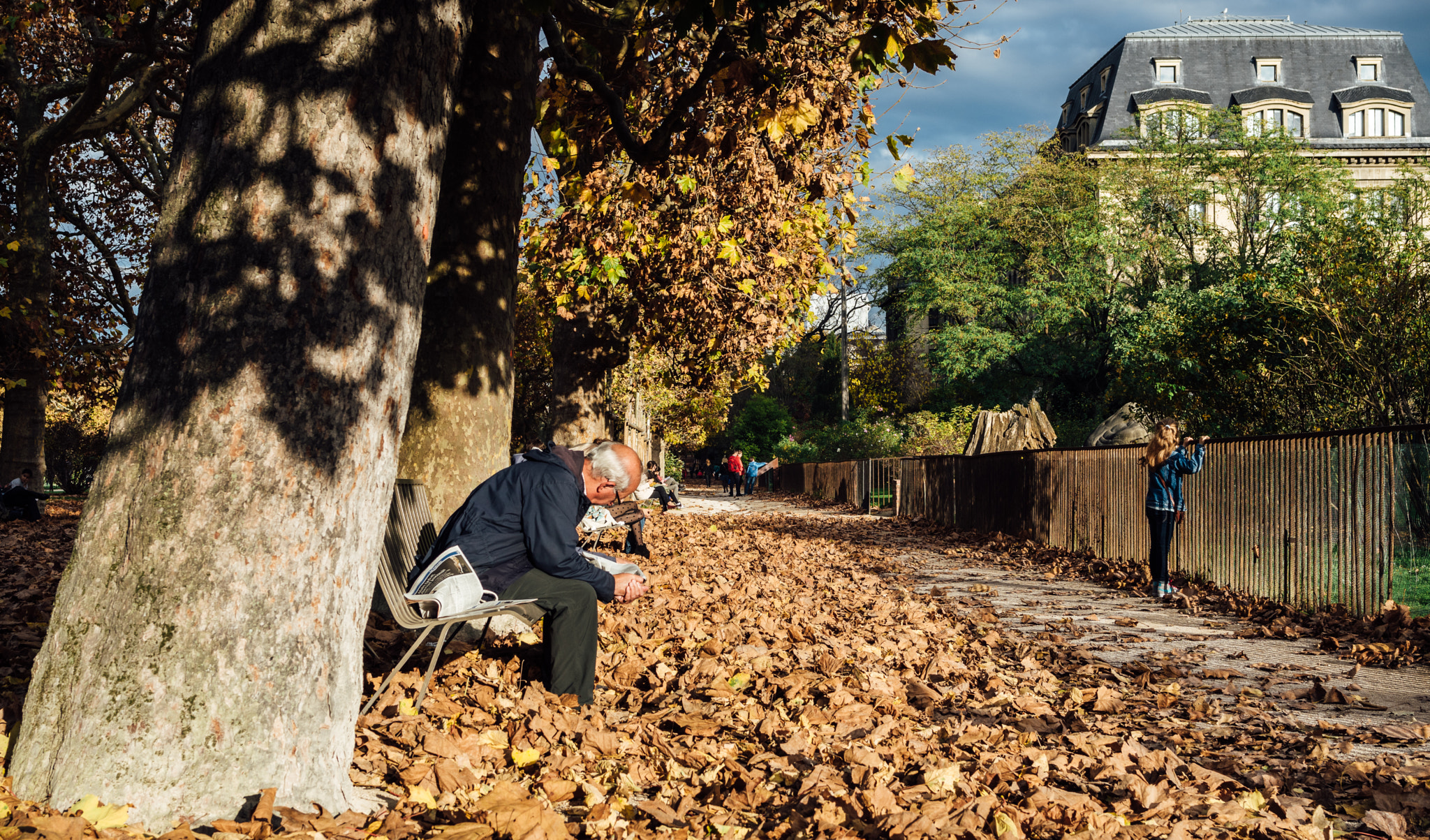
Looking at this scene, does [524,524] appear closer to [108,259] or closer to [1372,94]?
[108,259]

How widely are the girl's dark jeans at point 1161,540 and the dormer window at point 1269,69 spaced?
5535cm

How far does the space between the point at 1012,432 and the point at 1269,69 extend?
150ft

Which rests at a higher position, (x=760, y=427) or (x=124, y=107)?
(x=124, y=107)

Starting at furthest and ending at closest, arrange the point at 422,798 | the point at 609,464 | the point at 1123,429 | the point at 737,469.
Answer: the point at 737,469
the point at 1123,429
the point at 609,464
the point at 422,798

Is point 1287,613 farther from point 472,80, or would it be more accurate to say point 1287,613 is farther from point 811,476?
point 811,476

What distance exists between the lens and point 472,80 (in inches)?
271

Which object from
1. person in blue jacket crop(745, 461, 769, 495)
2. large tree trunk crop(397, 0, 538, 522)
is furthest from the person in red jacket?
large tree trunk crop(397, 0, 538, 522)

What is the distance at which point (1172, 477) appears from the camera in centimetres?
1027

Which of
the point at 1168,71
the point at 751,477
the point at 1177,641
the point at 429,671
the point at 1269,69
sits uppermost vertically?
the point at 1269,69

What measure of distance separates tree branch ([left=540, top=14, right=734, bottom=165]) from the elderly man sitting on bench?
3879mm

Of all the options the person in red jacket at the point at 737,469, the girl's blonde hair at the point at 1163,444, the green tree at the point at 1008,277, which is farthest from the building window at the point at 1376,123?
the girl's blonde hair at the point at 1163,444

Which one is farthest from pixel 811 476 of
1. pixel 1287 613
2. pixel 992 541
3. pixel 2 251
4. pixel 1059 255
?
pixel 1287 613

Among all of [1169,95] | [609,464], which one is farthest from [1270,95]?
[609,464]

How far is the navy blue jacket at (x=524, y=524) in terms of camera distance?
470 centimetres
